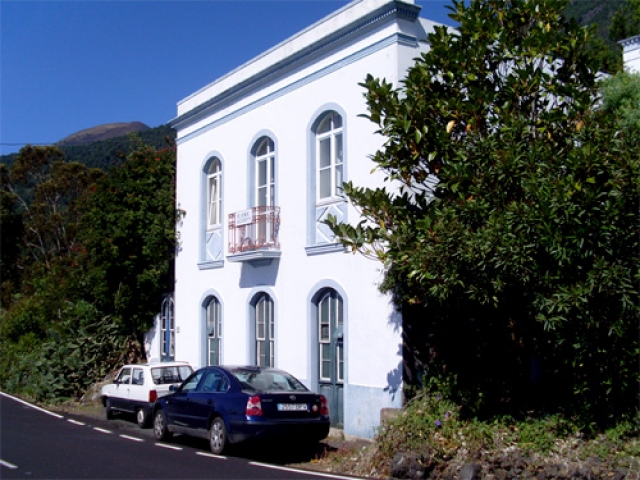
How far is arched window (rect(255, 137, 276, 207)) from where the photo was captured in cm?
1831

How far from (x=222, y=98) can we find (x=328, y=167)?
527 cm

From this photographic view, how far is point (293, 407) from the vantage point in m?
12.3

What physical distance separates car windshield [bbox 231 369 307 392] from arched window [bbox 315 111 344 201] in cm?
433

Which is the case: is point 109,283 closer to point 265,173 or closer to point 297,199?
point 265,173

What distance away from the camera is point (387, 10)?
48.1 ft

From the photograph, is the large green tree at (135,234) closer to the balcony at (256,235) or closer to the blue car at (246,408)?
the balcony at (256,235)

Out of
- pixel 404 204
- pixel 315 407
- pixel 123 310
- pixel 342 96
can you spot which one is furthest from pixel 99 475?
pixel 123 310

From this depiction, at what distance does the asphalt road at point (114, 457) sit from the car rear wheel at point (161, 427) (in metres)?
0.19

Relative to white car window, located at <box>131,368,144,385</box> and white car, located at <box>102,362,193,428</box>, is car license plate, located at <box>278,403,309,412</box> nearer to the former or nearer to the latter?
white car, located at <box>102,362,193,428</box>

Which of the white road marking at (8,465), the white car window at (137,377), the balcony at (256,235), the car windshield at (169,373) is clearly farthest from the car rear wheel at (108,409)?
the white road marking at (8,465)

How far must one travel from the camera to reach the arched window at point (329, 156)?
16188mm

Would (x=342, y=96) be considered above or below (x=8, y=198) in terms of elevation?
below

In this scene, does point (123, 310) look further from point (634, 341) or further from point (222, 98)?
point (634, 341)

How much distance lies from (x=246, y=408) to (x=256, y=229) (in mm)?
6563
